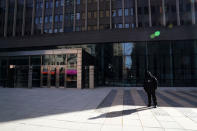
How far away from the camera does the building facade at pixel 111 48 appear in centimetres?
1812

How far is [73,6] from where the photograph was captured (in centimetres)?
2552

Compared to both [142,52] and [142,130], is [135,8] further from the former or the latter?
[142,130]

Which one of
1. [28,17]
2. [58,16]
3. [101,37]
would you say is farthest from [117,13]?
[28,17]

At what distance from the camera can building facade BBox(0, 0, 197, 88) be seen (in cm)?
1812

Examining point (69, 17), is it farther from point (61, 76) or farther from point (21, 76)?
point (21, 76)

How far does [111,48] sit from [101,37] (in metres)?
2.55

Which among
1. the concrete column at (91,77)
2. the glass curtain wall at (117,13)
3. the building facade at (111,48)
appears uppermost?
the glass curtain wall at (117,13)

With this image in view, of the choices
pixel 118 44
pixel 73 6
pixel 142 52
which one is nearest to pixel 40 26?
pixel 73 6

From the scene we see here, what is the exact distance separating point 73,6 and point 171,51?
69.1ft

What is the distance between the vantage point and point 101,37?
66.6 feet

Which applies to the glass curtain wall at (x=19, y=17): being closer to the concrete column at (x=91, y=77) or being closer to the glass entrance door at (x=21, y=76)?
the glass entrance door at (x=21, y=76)

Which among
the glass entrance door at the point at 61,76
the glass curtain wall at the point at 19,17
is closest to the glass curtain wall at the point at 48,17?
the glass curtain wall at the point at 19,17

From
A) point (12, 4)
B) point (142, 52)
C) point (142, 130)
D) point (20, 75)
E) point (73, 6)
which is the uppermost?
point (12, 4)

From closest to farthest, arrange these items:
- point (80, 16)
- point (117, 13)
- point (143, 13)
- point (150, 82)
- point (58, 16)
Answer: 1. point (150, 82)
2. point (143, 13)
3. point (117, 13)
4. point (80, 16)
5. point (58, 16)
